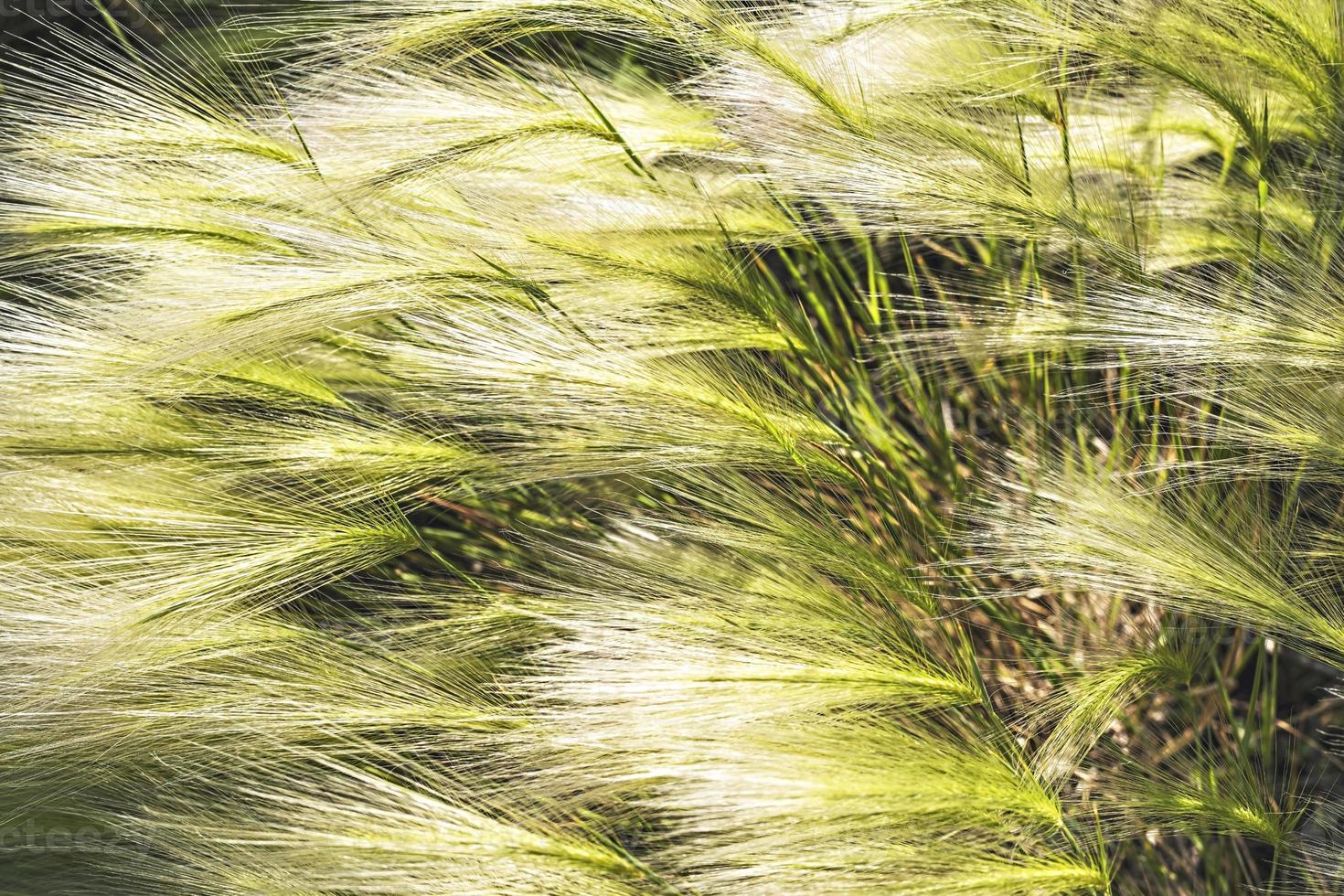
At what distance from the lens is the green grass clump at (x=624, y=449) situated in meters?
0.75

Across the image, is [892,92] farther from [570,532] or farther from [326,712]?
[326,712]

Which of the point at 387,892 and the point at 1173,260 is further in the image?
the point at 1173,260

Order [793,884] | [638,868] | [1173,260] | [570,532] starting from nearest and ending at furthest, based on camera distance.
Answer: [793,884]
[638,868]
[1173,260]
[570,532]

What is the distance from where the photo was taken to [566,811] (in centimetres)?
83

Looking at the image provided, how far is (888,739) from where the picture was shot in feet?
2.47

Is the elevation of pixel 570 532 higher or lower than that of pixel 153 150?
lower

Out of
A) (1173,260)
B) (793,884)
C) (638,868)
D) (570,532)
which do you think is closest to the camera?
(793,884)

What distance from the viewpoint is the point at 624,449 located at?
832 mm

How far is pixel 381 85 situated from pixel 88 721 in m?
0.56

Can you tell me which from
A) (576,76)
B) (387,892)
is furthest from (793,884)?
(576,76)

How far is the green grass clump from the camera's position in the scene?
75cm

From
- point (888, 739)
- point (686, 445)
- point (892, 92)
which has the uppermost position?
point (892, 92)

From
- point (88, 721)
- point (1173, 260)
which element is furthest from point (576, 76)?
point (88, 721)

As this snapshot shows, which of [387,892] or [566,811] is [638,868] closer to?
[566,811]
